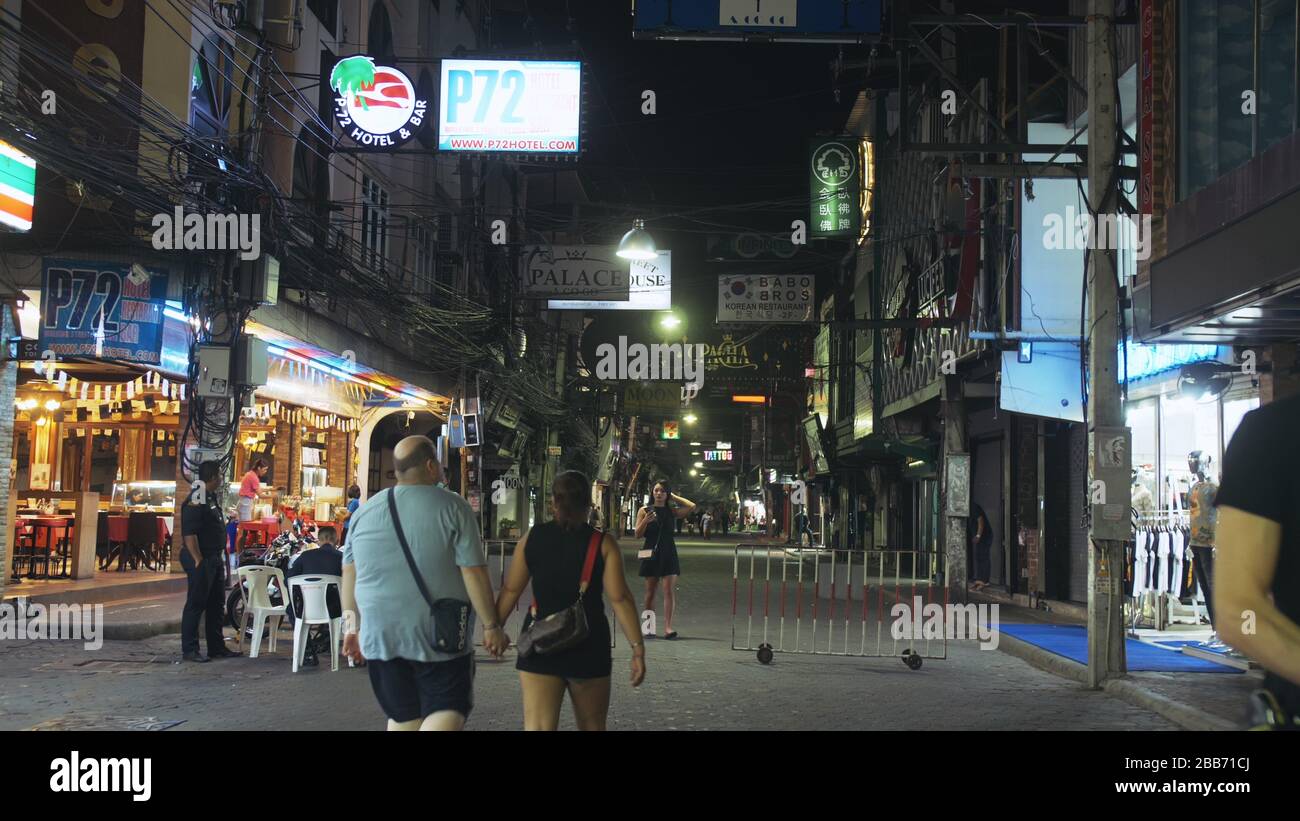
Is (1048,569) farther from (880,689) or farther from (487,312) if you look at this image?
(487,312)

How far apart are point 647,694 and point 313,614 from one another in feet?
12.4

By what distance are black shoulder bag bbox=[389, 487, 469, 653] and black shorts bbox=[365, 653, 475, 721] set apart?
0.28ft

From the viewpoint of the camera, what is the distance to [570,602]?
246 inches

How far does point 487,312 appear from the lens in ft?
81.6

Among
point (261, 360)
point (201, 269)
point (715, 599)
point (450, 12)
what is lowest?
point (715, 599)

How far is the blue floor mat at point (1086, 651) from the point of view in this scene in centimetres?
1245

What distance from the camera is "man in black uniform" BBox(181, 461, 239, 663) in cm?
1249

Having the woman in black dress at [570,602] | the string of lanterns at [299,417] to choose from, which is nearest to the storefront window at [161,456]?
the string of lanterns at [299,417]

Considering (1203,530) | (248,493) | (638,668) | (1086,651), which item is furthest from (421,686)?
(248,493)

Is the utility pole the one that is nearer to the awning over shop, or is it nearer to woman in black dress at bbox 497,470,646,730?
woman in black dress at bbox 497,470,646,730

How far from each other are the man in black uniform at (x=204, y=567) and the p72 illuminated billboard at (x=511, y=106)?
749 cm

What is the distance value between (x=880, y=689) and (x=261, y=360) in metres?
9.30

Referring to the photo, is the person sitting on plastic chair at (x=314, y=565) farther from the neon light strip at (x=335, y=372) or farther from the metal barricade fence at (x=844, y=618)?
the neon light strip at (x=335, y=372)
